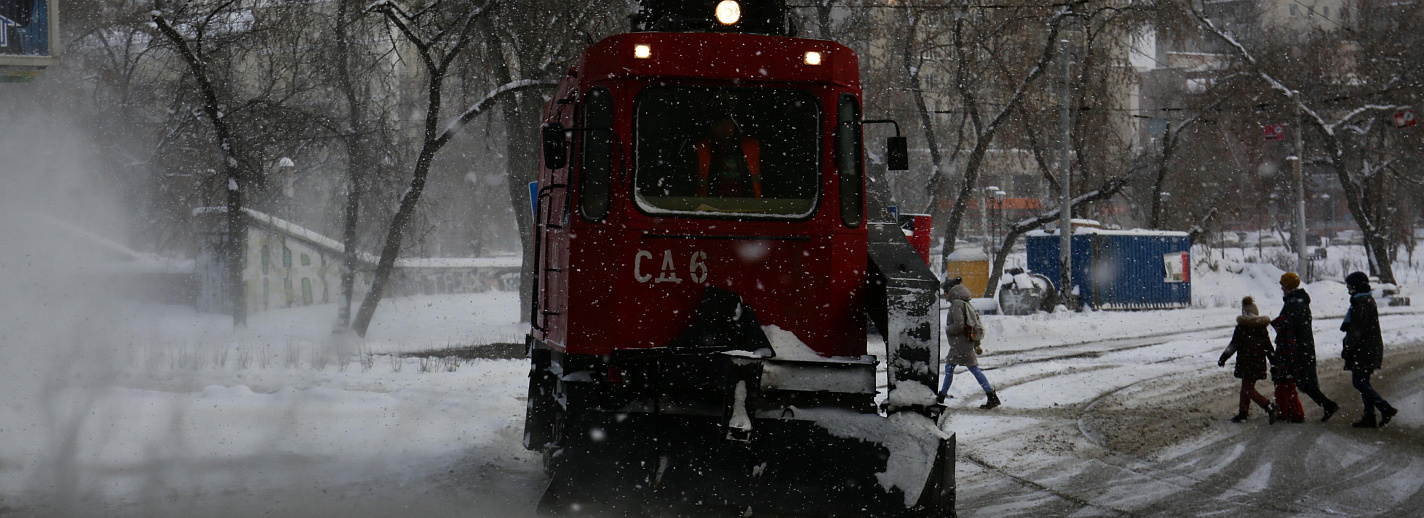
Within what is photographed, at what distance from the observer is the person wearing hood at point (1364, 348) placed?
11.3 metres

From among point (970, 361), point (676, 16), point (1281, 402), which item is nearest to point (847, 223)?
point (676, 16)

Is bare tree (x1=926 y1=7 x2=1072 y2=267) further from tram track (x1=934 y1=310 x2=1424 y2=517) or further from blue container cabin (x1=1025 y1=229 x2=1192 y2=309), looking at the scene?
tram track (x1=934 y1=310 x2=1424 y2=517)

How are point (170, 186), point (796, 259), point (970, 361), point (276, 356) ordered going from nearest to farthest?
1. point (796, 259)
2. point (970, 361)
3. point (276, 356)
4. point (170, 186)

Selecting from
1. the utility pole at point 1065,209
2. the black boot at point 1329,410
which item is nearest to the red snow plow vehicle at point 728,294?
the black boot at point 1329,410

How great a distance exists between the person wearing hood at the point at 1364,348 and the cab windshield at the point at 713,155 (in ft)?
24.4

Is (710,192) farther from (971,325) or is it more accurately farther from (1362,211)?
(1362,211)

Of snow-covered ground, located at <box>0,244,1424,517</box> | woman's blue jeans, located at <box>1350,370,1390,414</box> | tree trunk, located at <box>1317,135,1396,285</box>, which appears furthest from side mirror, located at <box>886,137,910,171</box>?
tree trunk, located at <box>1317,135,1396,285</box>

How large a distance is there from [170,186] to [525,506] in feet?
84.7

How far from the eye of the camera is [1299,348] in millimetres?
11625

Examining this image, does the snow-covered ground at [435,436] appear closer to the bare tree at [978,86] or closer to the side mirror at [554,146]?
the side mirror at [554,146]

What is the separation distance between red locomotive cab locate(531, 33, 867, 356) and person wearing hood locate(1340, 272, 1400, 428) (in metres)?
7.03

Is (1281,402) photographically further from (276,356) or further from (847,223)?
(276,356)

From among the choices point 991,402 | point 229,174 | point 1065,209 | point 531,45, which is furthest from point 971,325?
point 1065,209

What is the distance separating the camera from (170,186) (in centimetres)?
2959
